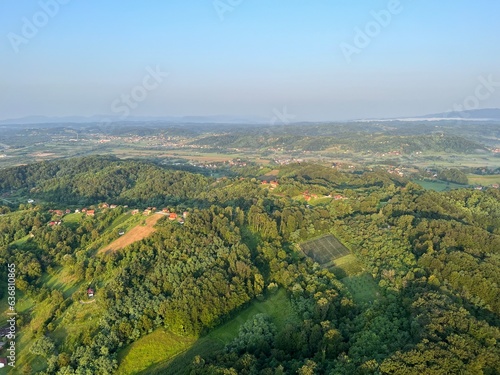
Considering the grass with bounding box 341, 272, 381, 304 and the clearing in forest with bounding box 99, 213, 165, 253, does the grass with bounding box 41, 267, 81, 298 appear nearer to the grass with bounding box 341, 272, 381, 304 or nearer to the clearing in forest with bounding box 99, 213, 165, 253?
the clearing in forest with bounding box 99, 213, 165, 253

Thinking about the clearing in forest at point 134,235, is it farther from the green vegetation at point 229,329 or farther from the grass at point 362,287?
the grass at point 362,287

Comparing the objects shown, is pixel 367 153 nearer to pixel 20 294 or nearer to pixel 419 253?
pixel 419 253

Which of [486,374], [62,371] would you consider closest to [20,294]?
[62,371]

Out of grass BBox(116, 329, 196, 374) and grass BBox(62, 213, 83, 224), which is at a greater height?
grass BBox(62, 213, 83, 224)

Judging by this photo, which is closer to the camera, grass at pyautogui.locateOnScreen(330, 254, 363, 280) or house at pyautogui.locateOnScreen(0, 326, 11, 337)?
house at pyautogui.locateOnScreen(0, 326, 11, 337)

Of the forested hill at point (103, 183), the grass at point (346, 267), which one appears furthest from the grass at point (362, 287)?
the forested hill at point (103, 183)

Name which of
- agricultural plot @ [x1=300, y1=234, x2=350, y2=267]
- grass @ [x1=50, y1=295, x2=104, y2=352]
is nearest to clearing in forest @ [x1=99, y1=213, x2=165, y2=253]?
grass @ [x1=50, y1=295, x2=104, y2=352]
